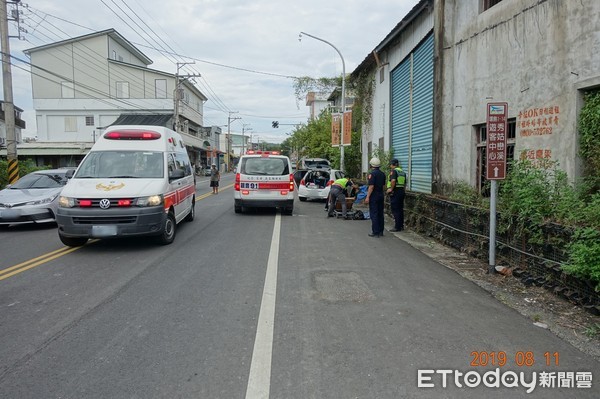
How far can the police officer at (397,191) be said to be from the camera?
36.2 feet

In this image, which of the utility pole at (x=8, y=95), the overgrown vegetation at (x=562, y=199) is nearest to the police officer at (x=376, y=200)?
the overgrown vegetation at (x=562, y=199)

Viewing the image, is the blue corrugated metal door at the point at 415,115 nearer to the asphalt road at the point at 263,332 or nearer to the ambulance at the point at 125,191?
the asphalt road at the point at 263,332

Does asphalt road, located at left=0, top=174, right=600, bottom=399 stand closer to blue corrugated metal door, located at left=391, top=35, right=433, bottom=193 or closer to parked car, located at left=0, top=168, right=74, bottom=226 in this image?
parked car, located at left=0, top=168, right=74, bottom=226

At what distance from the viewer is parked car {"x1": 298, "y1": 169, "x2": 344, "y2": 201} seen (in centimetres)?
1858

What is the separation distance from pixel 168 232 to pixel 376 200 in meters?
4.87

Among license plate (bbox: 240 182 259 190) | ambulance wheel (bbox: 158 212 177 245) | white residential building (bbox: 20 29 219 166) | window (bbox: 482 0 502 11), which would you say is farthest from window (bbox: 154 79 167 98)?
window (bbox: 482 0 502 11)

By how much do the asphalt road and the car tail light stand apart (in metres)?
2.97

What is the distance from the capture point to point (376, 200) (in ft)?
34.4

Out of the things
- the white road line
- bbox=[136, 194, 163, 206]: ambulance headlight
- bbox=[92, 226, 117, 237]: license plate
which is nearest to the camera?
the white road line

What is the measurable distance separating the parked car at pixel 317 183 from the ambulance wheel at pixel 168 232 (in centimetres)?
997

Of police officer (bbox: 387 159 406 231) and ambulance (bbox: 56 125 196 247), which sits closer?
ambulance (bbox: 56 125 196 247)

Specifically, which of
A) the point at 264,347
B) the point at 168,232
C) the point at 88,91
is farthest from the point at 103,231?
the point at 88,91

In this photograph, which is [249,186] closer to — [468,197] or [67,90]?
[468,197]

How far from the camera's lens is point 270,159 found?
13953mm
